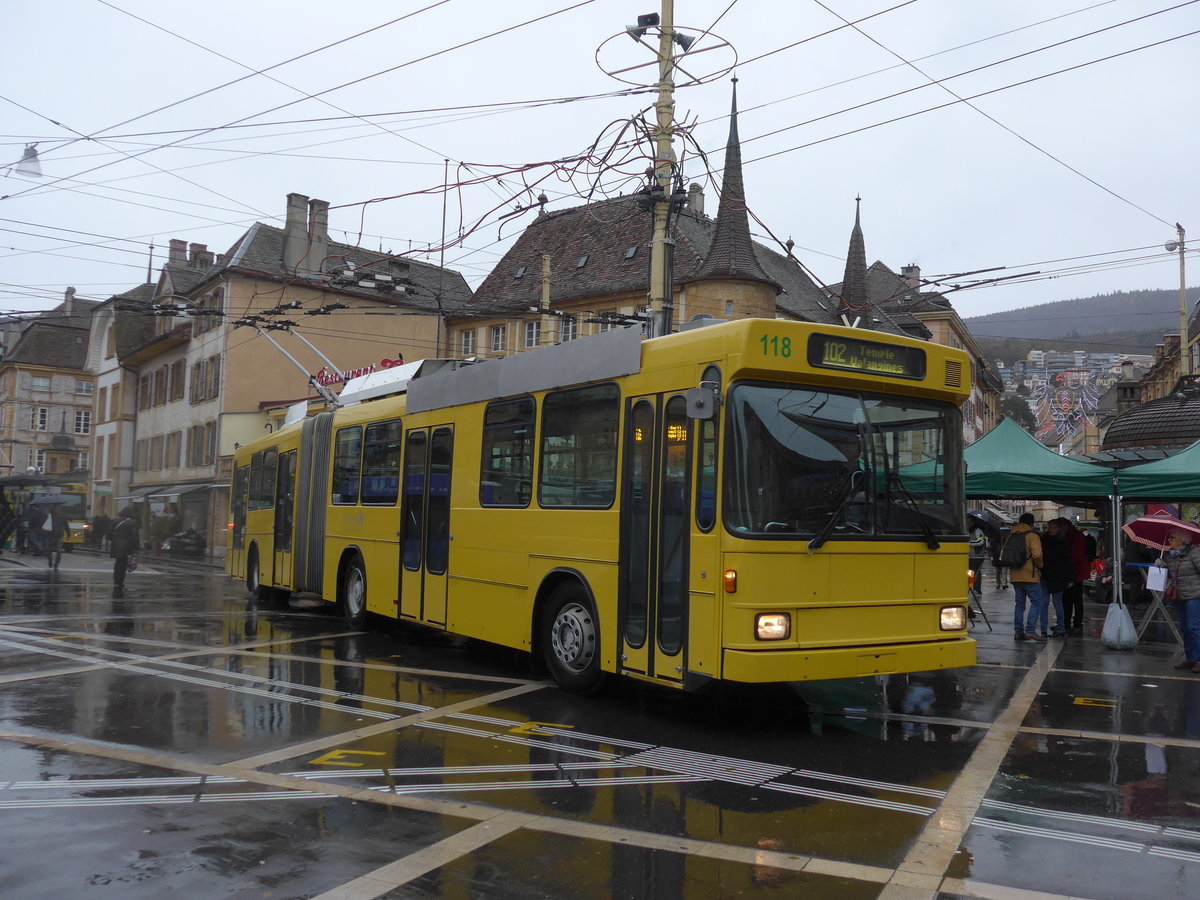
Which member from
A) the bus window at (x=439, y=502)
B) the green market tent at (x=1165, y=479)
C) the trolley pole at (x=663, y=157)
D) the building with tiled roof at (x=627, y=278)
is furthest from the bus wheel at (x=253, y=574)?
the building with tiled roof at (x=627, y=278)

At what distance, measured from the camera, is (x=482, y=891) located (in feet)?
15.2

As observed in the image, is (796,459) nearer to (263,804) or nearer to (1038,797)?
(1038,797)

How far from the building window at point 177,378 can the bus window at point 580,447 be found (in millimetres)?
43286

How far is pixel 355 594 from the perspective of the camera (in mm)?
14367

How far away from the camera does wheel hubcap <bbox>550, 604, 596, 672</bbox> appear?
29.9ft

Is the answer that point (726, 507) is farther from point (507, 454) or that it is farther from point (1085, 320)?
point (1085, 320)

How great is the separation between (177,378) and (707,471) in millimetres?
47552

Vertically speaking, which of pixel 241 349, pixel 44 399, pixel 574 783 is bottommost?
pixel 574 783

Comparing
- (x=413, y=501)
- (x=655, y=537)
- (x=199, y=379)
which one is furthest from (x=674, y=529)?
(x=199, y=379)

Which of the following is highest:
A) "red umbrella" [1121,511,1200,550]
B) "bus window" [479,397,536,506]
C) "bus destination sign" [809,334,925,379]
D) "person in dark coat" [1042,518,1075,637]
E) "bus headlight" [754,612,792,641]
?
"bus destination sign" [809,334,925,379]

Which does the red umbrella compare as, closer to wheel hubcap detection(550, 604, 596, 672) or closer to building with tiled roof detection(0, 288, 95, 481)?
wheel hubcap detection(550, 604, 596, 672)

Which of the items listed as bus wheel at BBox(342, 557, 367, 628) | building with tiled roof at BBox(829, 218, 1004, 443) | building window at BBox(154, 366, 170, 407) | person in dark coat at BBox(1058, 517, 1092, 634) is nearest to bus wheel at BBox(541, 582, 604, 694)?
bus wheel at BBox(342, 557, 367, 628)

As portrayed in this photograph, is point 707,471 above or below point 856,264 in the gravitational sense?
below

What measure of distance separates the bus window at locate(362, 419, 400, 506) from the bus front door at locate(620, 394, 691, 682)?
5246mm
